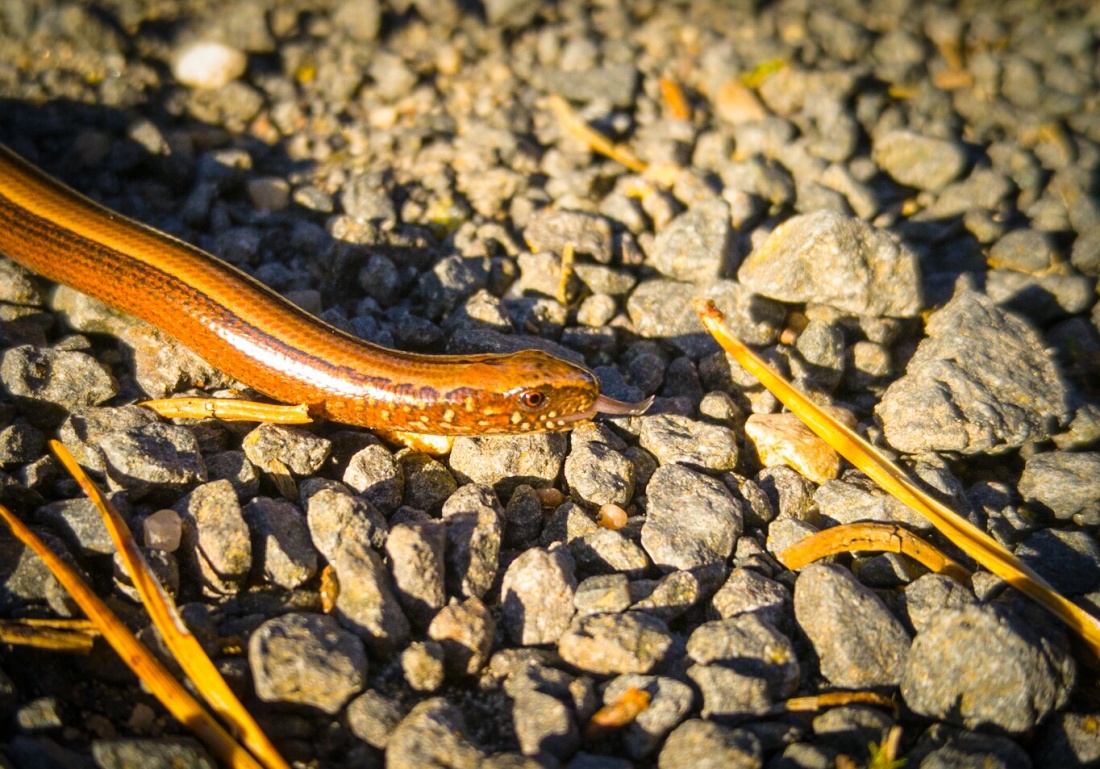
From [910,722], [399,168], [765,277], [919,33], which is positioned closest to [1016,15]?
[919,33]

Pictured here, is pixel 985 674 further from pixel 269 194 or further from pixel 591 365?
pixel 269 194

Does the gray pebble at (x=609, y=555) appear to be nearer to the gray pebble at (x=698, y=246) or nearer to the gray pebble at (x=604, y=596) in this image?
the gray pebble at (x=604, y=596)

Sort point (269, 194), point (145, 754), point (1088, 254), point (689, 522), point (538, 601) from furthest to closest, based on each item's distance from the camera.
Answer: point (269, 194), point (1088, 254), point (689, 522), point (538, 601), point (145, 754)

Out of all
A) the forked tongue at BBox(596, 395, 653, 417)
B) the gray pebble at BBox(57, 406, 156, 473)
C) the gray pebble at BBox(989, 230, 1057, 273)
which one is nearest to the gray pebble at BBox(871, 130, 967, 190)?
the gray pebble at BBox(989, 230, 1057, 273)

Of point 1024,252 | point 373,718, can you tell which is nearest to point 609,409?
point 373,718

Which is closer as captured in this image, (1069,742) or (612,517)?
(1069,742)

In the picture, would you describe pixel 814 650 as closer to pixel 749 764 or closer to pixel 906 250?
pixel 749 764
